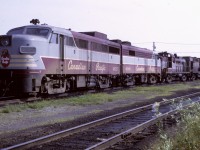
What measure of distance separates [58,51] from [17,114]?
5665 mm

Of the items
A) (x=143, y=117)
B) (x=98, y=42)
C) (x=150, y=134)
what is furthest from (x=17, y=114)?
→ (x=98, y=42)

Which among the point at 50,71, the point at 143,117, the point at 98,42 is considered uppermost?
the point at 98,42

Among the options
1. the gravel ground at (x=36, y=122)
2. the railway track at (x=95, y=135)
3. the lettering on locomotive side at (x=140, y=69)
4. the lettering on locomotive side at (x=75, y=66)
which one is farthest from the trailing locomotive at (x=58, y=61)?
the railway track at (x=95, y=135)

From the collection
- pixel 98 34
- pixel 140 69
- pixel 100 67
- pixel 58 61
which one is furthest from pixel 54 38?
pixel 140 69

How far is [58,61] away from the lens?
1734 cm

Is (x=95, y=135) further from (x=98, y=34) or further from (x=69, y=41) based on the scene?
(x=98, y=34)

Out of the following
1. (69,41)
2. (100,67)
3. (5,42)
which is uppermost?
(69,41)

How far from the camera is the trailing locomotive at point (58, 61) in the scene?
1516 cm

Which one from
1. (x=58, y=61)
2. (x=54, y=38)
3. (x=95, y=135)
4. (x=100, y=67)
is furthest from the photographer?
(x=100, y=67)

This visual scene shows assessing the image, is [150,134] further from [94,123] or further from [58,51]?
[58,51]

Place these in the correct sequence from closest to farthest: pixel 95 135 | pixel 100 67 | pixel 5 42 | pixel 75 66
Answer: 1. pixel 95 135
2. pixel 5 42
3. pixel 75 66
4. pixel 100 67

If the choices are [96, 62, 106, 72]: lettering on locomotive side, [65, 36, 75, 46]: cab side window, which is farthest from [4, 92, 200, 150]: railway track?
[96, 62, 106, 72]: lettering on locomotive side

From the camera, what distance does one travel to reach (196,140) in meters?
6.38

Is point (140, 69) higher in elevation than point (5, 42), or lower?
lower
